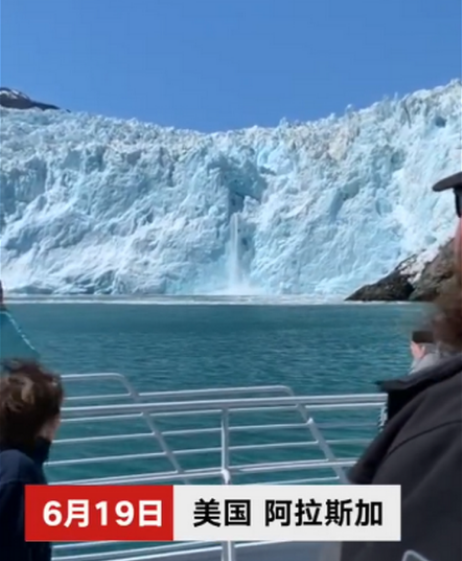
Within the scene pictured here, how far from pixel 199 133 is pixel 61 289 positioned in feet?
21.6

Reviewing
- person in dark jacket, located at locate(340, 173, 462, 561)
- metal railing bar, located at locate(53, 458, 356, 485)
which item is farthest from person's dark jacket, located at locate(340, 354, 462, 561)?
metal railing bar, located at locate(53, 458, 356, 485)

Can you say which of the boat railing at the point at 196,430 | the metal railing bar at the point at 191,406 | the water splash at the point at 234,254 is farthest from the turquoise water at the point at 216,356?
the water splash at the point at 234,254

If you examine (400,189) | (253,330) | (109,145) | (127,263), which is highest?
(109,145)

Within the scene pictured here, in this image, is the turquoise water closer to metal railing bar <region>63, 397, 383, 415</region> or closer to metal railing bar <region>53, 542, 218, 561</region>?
metal railing bar <region>53, 542, 218, 561</region>

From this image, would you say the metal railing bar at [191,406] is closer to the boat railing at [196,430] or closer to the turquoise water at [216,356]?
the boat railing at [196,430]

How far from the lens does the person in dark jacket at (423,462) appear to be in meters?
0.31

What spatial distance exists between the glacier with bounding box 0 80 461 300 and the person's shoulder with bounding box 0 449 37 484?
19.4m

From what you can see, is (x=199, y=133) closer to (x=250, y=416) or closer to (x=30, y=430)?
(x=250, y=416)

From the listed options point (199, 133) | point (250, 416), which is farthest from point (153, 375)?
point (199, 133)

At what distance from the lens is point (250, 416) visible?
6445 millimetres

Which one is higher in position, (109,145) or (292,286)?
(109,145)

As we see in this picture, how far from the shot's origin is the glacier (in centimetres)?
2028

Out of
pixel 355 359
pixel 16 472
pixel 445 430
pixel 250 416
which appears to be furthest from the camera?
pixel 355 359

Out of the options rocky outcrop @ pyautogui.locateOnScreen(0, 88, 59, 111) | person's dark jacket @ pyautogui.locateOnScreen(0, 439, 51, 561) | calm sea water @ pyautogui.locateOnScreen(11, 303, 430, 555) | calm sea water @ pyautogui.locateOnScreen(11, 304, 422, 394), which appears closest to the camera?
person's dark jacket @ pyautogui.locateOnScreen(0, 439, 51, 561)
